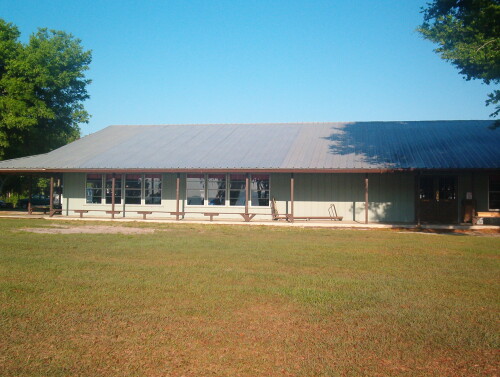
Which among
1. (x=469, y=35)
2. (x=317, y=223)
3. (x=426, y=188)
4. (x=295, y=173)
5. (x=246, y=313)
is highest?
(x=469, y=35)

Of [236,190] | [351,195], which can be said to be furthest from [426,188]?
[236,190]

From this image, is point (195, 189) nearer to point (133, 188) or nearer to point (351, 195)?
point (133, 188)

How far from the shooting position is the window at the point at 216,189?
73.2 feet

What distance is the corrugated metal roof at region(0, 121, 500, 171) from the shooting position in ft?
64.5

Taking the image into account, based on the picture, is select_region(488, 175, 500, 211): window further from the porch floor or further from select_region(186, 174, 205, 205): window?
select_region(186, 174, 205, 205): window

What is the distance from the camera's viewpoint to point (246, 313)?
5.70 meters

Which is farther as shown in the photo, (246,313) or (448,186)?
(448,186)

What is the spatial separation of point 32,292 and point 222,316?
286cm

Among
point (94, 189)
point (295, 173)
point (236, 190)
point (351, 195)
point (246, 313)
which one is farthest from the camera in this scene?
point (94, 189)

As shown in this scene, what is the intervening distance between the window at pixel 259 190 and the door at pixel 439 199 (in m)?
6.70

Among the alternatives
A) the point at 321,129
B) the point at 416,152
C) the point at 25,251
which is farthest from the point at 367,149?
the point at 25,251

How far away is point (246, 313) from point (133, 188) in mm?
18584

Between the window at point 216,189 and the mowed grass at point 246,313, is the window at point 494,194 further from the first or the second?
the window at point 216,189

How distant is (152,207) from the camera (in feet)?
75.5
